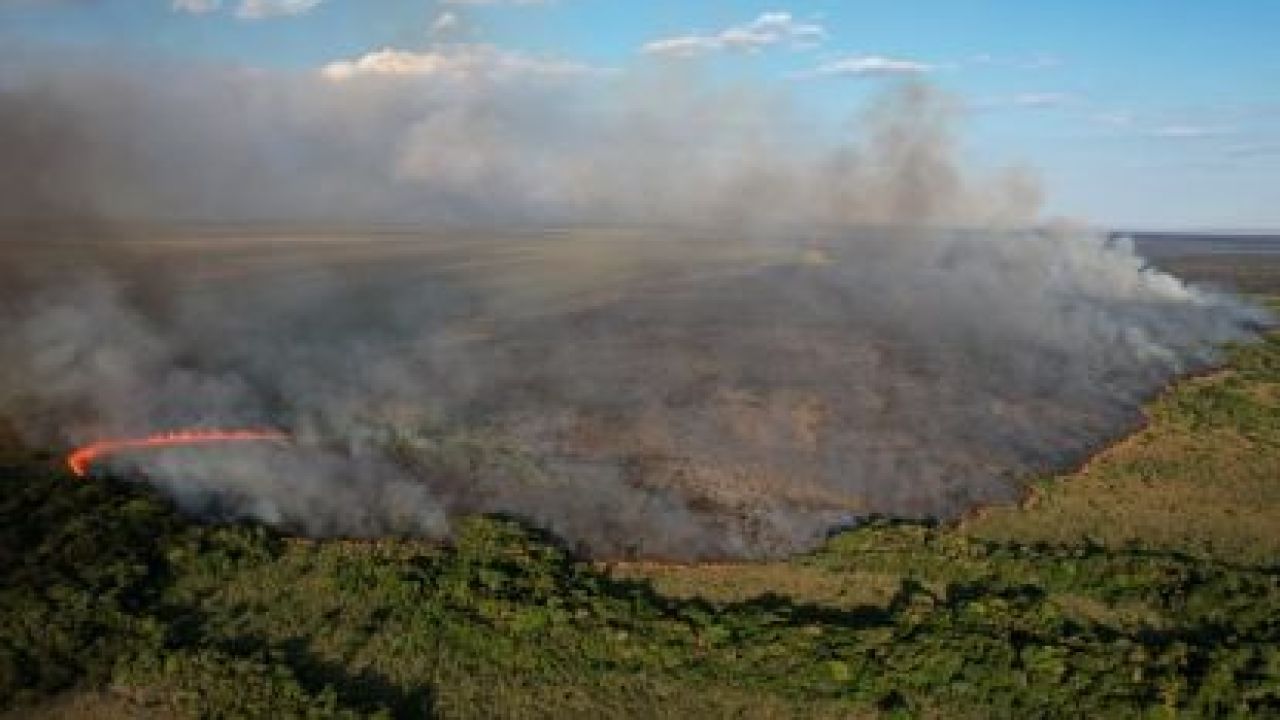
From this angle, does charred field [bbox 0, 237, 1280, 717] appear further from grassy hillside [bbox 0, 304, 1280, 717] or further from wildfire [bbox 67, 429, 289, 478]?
wildfire [bbox 67, 429, 289, 478]

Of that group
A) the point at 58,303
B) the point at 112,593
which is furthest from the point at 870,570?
the point at 58,303

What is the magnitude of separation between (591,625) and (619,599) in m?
2.10

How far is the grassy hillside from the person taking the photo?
28469 mm

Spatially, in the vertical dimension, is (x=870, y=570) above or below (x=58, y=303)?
below

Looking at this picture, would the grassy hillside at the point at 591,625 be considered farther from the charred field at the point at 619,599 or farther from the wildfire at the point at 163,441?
the wildfire at the point at 163,441

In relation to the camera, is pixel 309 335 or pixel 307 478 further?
pixel 309 335

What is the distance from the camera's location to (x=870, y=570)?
37719 millimetres

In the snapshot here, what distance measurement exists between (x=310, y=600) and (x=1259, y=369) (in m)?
67.9

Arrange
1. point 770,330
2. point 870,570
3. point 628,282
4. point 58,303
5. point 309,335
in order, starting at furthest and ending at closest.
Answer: point 628,282, point 770,330, point 309,335, point 58,303, point 870,570

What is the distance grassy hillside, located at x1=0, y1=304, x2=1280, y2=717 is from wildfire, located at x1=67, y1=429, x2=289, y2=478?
49.5 inches

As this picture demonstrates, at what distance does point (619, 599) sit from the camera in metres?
33.5

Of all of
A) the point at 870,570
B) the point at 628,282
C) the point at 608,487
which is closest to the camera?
the point at 870,570

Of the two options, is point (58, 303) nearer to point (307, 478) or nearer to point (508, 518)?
point (307, 478)

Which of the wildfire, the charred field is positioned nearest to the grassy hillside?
the charred field
